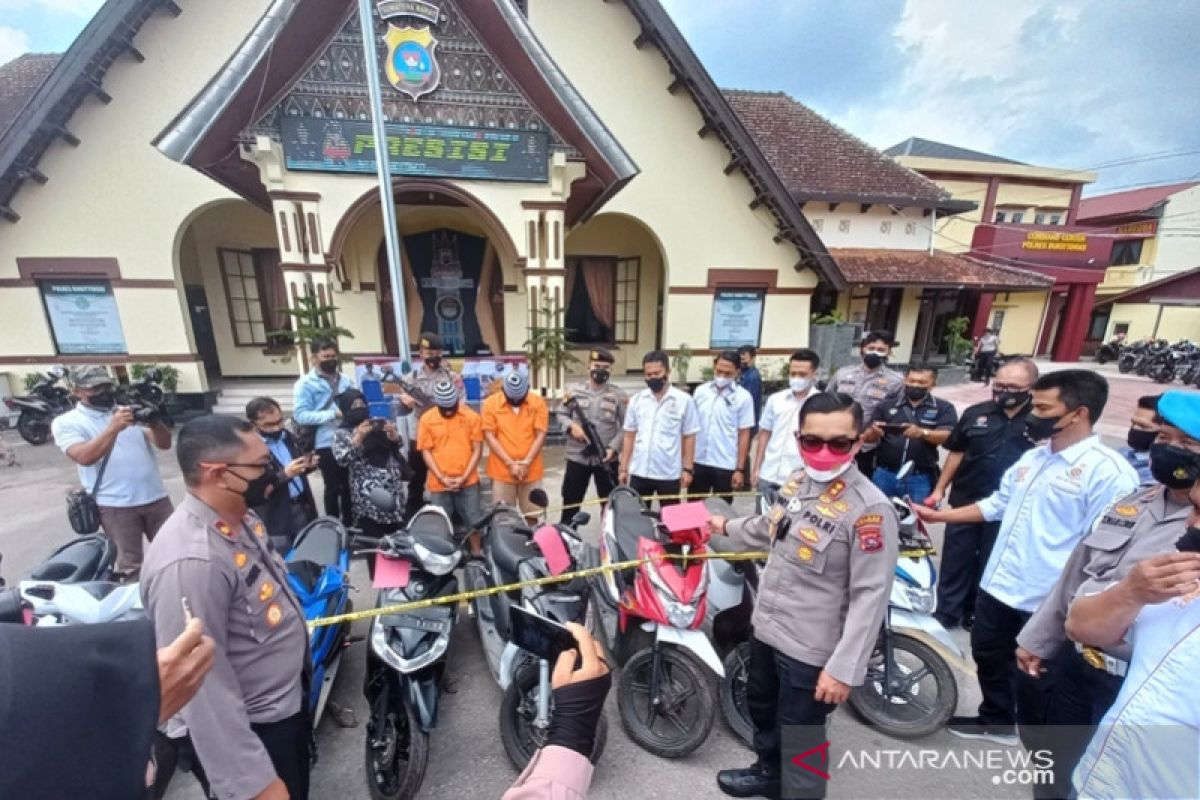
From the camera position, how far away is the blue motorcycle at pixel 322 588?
92.4 inches

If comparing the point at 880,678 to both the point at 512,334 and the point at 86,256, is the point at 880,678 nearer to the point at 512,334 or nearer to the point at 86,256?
the point at 512,334

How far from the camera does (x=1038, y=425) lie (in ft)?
8.73

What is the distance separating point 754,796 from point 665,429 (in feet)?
7.84

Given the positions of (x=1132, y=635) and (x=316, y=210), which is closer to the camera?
(x=1132, y=635)

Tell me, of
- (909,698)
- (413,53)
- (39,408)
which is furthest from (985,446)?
(39,408)

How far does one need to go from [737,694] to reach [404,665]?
1.73 meters

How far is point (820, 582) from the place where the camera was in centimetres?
180

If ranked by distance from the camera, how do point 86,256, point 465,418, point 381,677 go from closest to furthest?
point 381,677 < point 465,418 < point 86,256

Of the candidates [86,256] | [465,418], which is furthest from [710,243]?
[86,256]

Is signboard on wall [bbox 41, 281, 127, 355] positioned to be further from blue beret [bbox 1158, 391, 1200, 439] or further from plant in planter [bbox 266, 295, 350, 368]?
blue beret [bbox 1158, 391, 1200, 439]

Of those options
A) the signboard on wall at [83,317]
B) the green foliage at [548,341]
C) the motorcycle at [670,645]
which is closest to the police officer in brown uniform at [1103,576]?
the motorcycle at [670,645]

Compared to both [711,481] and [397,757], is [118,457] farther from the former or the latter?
[711,481]

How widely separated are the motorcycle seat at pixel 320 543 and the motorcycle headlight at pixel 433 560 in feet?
2.68

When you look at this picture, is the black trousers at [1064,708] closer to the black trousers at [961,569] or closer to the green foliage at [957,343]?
the black trousers at [961,569]
